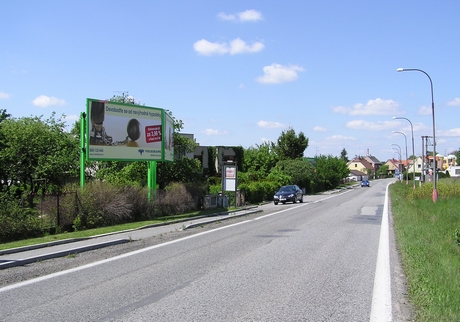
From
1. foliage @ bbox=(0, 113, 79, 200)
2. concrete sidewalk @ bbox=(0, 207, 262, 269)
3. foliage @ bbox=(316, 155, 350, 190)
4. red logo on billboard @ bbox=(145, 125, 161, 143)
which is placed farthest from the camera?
foliage @ bbox=(316, 155, 350, 190)

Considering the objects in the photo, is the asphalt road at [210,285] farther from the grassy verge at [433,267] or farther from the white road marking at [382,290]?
the grassy verge at [433,267]

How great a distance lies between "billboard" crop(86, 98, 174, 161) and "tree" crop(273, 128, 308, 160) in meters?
65.1

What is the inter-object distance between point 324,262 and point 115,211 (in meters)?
12.3

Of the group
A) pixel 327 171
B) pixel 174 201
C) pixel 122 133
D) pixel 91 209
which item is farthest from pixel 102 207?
pixel 327 171

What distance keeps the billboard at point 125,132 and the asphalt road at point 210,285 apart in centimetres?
988

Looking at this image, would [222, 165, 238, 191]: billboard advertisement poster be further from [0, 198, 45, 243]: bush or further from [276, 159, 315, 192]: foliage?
[276, 159, 315, 192]: foliage

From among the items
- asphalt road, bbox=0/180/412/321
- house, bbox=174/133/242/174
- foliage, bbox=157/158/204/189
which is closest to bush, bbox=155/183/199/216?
foliage, bbox=157/158/204/189

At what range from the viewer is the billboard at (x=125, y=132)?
21.8 meters

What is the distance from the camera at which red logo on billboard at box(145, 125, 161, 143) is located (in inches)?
950

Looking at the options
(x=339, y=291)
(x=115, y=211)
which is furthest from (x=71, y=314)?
(x=115, y=211)

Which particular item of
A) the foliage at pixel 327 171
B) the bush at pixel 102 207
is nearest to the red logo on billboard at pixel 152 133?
the bush at pixel 102 207

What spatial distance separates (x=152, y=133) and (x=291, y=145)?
6701cm

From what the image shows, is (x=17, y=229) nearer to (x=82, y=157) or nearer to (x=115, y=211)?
(x=115, y=211)

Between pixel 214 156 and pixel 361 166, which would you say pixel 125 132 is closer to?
pixel 214 156
